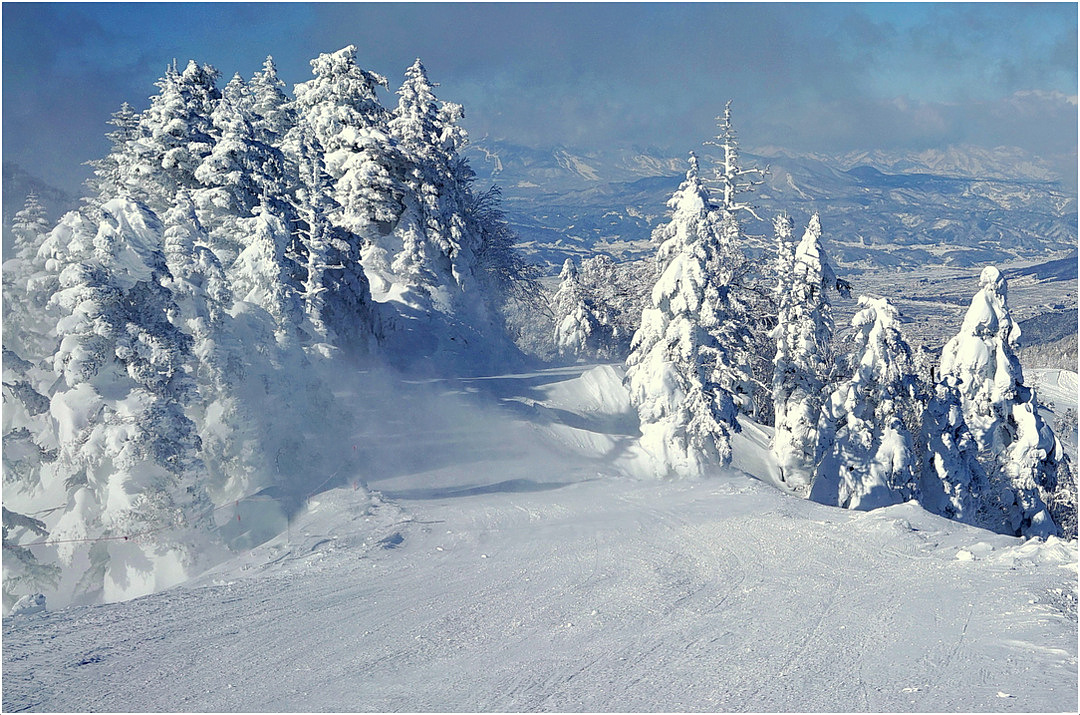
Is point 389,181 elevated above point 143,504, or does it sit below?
above

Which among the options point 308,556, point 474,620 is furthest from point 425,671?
point 308,556

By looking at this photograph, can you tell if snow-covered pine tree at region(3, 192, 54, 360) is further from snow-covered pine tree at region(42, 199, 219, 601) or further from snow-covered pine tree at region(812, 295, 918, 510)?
snow-covered pine tree at region(812, 295, 918, 510)

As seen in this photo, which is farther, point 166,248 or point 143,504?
point 166,248

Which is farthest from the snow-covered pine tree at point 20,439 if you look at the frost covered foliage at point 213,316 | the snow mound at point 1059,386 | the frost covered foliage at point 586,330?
the snow mound at point 1059,386

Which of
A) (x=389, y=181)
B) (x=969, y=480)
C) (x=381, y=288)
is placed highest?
(x=389, y=181)

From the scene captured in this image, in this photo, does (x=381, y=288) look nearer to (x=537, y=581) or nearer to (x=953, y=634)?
(x=537, y=581)

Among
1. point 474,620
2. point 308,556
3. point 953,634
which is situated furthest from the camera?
point 308,556

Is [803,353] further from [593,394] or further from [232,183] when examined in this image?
[232,183]
